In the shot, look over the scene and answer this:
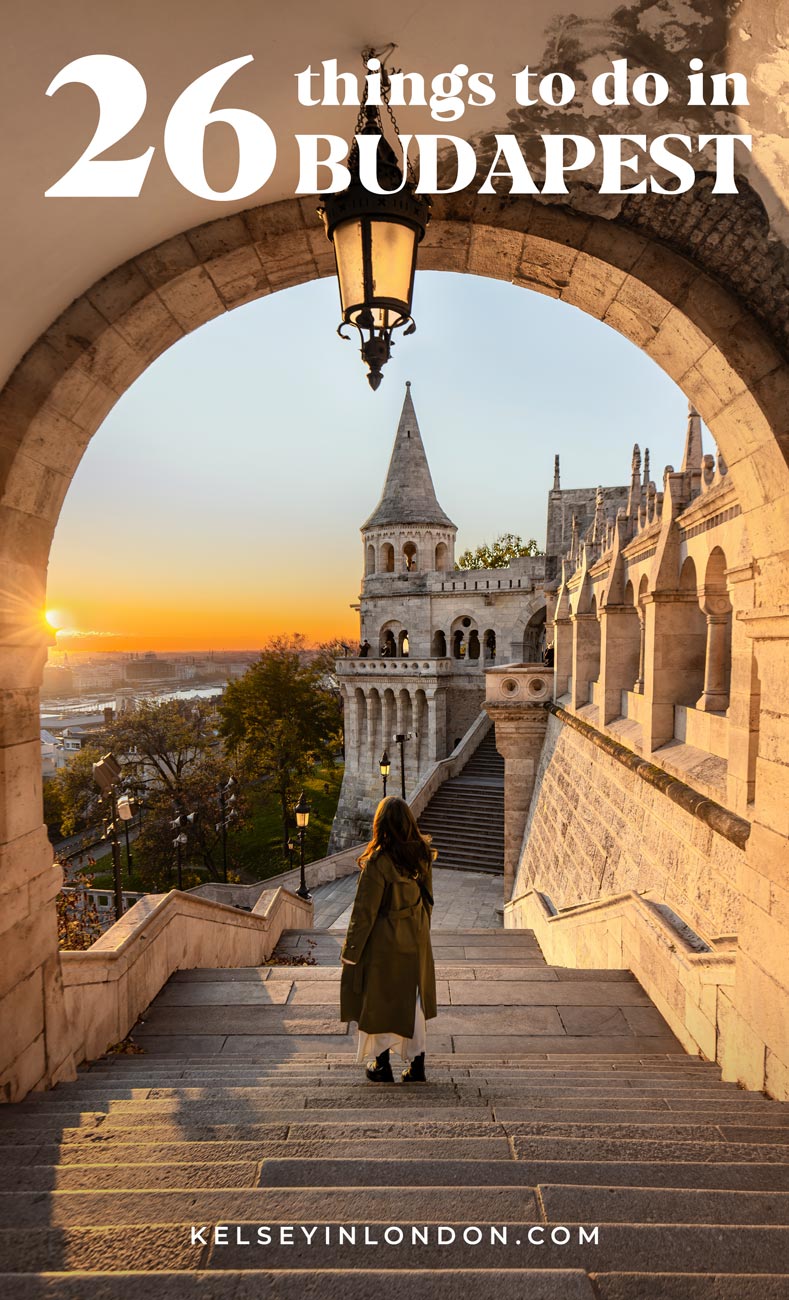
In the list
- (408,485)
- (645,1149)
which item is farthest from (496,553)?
(645,1149)

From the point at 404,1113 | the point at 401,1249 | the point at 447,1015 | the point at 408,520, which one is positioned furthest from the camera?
the point at 408,520

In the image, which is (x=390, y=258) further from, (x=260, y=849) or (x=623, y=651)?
(x=260, y=849)

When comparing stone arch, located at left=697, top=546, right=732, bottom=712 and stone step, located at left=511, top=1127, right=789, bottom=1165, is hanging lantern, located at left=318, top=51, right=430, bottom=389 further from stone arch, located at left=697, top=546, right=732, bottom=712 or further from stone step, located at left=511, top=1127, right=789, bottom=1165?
stone arch, located at left=697, top=546, right=732, bottom=712

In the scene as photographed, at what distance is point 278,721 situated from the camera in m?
31.6

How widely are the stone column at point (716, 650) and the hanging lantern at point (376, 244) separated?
5.11 meters

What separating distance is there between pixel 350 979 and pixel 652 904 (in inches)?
111

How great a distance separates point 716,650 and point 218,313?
5430 millimetres

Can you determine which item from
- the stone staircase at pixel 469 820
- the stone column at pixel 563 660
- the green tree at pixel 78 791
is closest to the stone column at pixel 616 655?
the stone column at pixel 563 660

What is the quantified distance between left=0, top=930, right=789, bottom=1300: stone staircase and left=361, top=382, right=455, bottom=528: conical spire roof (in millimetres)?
33500

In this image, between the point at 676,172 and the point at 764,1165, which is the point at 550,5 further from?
the point at 764,1165

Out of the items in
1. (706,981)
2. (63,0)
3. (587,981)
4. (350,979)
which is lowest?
(587,981)

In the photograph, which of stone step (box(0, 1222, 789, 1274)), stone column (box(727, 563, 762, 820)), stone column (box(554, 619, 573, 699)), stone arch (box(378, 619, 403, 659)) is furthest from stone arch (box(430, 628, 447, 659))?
stone step (box(0, 1222, 789, 1274))

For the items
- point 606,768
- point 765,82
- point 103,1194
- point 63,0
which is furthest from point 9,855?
point 606,768

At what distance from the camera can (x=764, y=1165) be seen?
234 centimetres
